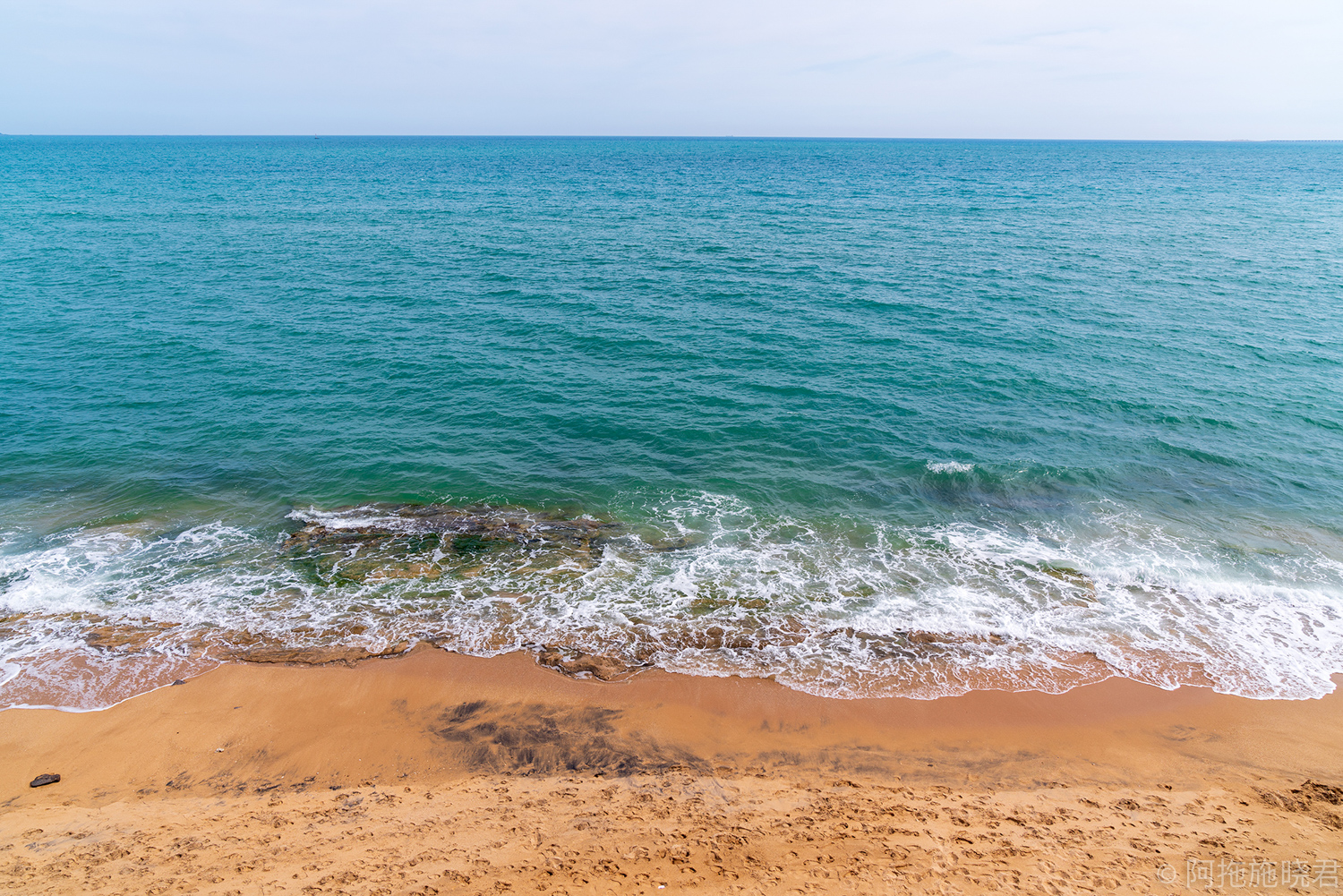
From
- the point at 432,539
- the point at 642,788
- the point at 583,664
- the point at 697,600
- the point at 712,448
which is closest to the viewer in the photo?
the point at 642,788

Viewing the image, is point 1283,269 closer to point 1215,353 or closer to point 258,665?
point 1215,353

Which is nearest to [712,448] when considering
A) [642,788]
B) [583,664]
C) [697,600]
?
[697,600]

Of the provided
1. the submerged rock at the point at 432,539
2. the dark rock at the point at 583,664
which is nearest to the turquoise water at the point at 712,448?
the submerged rock at the point at 432,539

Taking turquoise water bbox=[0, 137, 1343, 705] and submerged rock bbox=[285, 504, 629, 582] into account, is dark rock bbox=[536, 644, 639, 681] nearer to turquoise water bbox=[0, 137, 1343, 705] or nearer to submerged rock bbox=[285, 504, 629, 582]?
turquoise water bbox=[0, 137, 1343, 705]

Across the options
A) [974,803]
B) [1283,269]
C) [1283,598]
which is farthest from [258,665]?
[1283,269]

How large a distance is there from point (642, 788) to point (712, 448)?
16.1 meters

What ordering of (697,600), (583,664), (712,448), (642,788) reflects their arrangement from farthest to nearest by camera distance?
1. (712,448)
2. (697,600)
3. (583,664)
4. (642,788)

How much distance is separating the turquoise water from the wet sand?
4.85ft

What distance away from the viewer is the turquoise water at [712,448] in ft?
59.3

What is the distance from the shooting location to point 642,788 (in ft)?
42.7

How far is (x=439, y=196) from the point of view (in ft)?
297

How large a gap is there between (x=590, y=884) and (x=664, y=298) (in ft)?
123

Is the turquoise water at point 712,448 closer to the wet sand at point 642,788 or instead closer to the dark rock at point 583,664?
the dark rock at point 583,664

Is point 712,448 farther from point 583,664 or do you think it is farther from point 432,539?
point 583,664
